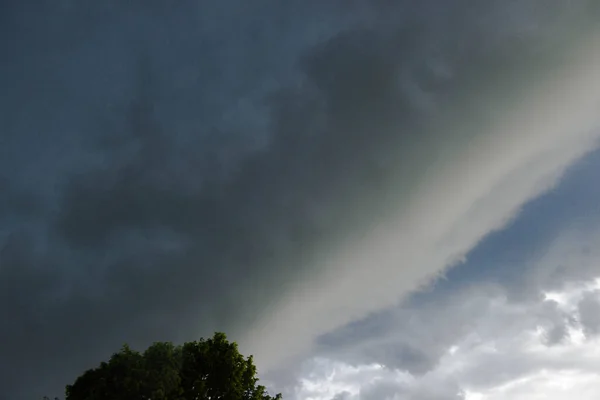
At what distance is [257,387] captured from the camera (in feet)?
187

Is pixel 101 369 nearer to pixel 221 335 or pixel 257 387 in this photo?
pixel 221 335

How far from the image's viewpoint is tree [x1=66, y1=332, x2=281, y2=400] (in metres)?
50.4

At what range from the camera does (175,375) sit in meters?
51.9

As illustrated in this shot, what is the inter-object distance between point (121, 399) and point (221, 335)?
12.5 metres

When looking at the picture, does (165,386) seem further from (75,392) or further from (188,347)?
(75,392)

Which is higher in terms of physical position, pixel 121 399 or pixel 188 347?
pixel 188 347

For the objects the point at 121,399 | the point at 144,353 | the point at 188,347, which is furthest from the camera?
the point at 188,347

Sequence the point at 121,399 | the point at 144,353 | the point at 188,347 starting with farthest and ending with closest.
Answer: the point at 188,347
the point at 144,353
the point at 121,399

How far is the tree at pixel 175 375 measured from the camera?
1983 inches

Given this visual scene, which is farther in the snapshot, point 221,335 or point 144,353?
point 221,335

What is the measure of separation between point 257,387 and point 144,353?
42.8ft

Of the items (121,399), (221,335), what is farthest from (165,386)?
(221,335)

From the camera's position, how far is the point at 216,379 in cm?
5544

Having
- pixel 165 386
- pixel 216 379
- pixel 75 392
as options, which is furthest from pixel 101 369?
pixel 216 379
